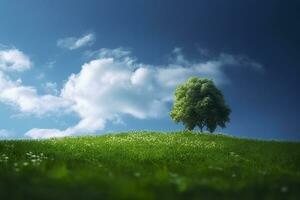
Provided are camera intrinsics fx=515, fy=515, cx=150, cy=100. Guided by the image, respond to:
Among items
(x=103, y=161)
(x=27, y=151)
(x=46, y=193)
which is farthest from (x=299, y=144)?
(x=46, y=193)

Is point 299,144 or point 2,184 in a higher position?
point 299,144

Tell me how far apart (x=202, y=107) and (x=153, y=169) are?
4478 cm

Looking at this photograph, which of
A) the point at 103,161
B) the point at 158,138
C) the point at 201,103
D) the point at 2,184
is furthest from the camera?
the point at 201,103

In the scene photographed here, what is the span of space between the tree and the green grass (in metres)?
24.0

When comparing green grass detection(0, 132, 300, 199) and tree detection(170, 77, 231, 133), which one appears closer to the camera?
green grass detection(0, 132, 300, 199)

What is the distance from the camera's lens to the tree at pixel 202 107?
211ft

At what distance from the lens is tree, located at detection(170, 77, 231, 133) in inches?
2534

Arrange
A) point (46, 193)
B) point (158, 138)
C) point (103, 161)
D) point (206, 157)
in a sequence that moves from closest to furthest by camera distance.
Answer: point (46, 193), point (103, 161), point (206, 157), point (158, 138)

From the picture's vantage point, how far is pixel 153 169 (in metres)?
20.3

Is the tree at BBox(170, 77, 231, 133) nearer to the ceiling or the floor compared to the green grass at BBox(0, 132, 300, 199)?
nearer to the ceiling

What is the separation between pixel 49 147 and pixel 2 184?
61.7ft

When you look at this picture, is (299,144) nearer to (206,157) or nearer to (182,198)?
(206,157)

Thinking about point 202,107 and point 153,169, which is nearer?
point 153,169

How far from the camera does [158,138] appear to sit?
3666 cm
